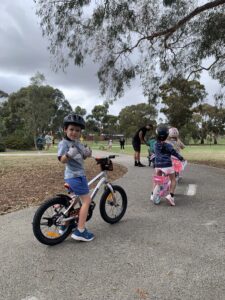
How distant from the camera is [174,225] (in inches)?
230

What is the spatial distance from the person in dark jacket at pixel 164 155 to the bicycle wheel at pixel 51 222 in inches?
112

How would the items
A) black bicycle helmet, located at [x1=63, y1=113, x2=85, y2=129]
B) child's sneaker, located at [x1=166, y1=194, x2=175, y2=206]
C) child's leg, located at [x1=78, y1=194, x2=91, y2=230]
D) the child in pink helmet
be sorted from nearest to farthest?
black bicycle helmet, located at [x1=63, y1=113, x2=85, y2=129]
child's leg, located at [x1=78, y1=194, x2=91, y2=230]
child's sneaker, located at [x1=166, y1=194, x2=175, y2=206]
the child in pink helmet

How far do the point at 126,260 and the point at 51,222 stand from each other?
115 cm

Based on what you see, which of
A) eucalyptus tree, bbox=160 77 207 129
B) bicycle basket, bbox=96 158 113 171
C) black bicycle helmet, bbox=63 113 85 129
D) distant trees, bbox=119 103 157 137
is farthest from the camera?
distant trees, bbox=119 103 157 137

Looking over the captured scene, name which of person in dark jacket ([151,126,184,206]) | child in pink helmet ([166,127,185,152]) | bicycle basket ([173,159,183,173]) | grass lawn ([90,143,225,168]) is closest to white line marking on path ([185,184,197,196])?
bicycle basket ([173,159,183,173])

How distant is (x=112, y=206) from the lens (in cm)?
609

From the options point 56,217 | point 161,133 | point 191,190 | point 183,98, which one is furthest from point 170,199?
point 183,98

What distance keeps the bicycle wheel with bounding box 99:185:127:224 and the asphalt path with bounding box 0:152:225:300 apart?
131mm

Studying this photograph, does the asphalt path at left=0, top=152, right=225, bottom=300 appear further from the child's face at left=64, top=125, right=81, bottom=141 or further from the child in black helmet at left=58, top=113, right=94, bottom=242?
the child's face at left=64, top=125, right=81, bottom=141

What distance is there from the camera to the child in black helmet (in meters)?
4.96

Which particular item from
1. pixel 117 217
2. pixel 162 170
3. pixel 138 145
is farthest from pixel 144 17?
pixel 117 217

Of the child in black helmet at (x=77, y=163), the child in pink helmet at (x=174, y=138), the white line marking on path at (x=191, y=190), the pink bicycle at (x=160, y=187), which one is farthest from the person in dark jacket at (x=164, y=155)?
the child in black helmet at (x=77, y=163)

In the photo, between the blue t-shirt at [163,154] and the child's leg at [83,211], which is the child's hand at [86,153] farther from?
the blue t-shirt at [163,154]

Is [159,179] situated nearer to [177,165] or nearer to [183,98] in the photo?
[177,165]
